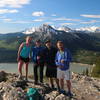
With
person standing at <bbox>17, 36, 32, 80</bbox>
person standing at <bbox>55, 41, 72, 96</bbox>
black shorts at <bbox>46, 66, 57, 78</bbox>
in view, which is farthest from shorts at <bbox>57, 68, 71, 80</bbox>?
person standing at <bbox>17, 36, 32, 80</bbox>

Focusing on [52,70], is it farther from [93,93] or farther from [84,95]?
[93,93]

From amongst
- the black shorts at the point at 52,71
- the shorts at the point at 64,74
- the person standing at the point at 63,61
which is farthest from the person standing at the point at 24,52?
the shorts at the point at 64,74

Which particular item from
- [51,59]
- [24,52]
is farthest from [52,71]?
[24,52]

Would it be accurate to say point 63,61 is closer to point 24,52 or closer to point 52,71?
point 52,71

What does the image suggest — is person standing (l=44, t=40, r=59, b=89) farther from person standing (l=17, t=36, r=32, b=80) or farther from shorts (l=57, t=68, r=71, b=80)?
person standing (l=17, t=36, r=32, b=80)

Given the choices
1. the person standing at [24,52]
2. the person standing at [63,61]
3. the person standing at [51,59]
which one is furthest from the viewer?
the person standing at [24,52]

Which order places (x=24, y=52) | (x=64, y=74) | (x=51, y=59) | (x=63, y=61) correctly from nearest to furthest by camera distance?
(x=63, y=61)
(x=64, y=74)
(x=51, y=59)
(x=24, y=52)

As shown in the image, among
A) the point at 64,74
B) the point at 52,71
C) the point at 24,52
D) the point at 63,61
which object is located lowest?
the point at 64,74

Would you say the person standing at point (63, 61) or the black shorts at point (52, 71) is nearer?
the person standing at point (63, 61)

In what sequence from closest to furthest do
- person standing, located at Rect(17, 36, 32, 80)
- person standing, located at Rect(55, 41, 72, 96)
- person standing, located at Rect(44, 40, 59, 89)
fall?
person standing, located at Rect(55, 41, 72, 96) → person standing, located at Rect(44, 40, 59, 89) → person standing, located at Rect(17, 36, 32, 80)

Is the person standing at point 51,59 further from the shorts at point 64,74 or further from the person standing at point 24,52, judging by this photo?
the person standing at point 24,52

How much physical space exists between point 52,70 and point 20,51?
2.30 m

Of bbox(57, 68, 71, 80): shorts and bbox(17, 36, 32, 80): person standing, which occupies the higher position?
bbox(17, 36, 32, 80): person standing

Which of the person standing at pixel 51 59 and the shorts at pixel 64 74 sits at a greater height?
the person standing at pixel 51 59
